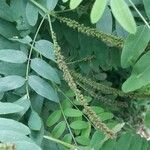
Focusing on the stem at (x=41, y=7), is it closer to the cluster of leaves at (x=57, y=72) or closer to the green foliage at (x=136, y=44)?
the cluster of leaves at (x=57, y=72)

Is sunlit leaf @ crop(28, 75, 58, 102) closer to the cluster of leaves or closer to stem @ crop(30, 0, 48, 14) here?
the cluster of leaves

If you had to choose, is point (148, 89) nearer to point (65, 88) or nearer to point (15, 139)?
point (65, 88)

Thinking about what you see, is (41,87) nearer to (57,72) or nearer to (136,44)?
(57,72)

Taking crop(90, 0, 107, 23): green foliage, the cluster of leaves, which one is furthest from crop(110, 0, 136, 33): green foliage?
the cluster of leaves

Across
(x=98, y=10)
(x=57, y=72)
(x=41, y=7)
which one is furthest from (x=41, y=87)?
(x=98, y=10)

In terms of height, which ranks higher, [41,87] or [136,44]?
[136,44]

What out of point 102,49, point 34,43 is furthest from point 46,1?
point 102,49

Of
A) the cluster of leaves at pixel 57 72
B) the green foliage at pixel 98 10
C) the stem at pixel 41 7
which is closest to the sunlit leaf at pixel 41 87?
the cluster of leaves at pixel 57 72

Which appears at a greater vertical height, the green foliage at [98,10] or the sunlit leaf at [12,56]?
the green foliage at [98,10]
